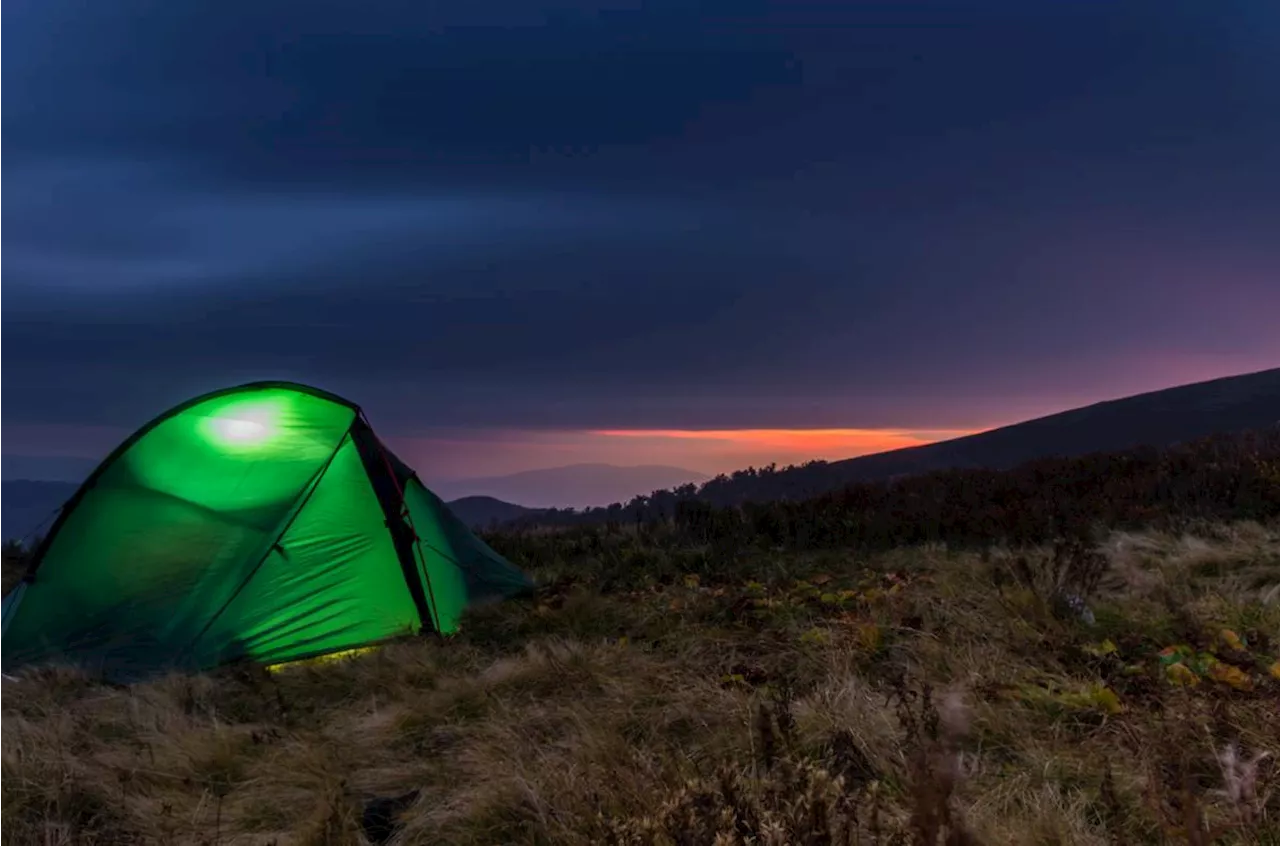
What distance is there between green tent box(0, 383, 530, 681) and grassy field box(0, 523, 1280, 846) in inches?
22.8

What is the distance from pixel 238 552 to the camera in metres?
7.24

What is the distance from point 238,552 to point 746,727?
5000 millimetres

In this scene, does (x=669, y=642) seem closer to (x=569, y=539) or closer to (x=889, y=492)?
(x=569, y=539)

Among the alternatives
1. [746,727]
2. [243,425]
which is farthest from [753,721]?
[243,425]

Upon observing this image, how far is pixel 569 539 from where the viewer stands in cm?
1188

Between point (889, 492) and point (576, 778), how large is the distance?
374 inches

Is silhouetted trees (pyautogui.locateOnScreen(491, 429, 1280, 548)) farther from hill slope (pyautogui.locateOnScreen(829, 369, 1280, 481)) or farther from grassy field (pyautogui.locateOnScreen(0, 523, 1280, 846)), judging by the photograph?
hill slope (pyautogui.locateOnScreen(829, 369, 1280, 481))

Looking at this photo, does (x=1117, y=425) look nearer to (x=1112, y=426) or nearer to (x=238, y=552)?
(x=1112, y=426)

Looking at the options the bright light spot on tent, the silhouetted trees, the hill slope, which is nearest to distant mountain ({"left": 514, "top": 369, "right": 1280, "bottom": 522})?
the hill slope

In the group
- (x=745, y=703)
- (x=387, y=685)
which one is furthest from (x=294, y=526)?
(x=745, y=703)

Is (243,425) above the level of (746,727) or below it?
above

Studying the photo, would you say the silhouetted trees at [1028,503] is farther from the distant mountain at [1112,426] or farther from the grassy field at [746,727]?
the distant mountain at [1112,426]

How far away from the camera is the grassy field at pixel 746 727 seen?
2965 millimetres

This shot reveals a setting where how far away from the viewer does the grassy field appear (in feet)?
9.73
